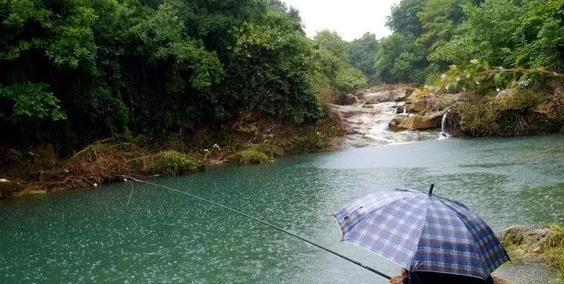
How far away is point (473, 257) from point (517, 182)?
32.7 ft

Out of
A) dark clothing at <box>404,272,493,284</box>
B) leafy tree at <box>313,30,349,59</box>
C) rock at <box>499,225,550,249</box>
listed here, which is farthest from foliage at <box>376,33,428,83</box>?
dark clothing at <box>404,272,493,284</box>

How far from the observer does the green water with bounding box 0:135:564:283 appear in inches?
321

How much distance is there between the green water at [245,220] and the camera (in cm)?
816

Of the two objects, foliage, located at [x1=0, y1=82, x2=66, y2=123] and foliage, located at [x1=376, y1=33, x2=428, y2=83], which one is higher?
foliage, located at [x1=376, y1=33, x2=428, y2=83]

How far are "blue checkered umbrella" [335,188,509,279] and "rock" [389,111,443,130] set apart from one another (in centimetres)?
2400

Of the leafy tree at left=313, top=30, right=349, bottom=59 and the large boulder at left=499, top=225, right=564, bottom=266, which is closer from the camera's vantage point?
the large boulder at left=499, top=225, right=564, bottom=266

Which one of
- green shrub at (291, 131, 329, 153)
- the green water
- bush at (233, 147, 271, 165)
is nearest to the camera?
the green water

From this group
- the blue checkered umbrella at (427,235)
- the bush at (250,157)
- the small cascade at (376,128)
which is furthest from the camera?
the small cascade at (376,128)

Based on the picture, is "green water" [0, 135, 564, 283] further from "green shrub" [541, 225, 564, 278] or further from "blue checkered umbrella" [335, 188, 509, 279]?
"blue checkered umbrella" [335, 188, 509, 279]

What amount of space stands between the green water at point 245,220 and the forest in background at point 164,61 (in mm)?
4041

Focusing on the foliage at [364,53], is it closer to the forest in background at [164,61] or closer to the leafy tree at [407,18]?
the leafy tree at [407,18]

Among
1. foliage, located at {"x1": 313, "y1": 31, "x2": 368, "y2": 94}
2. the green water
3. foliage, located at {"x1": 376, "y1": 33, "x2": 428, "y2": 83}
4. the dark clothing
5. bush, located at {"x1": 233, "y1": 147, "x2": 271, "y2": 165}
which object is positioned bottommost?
the green water

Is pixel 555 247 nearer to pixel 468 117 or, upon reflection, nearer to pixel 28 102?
pixel 28 102

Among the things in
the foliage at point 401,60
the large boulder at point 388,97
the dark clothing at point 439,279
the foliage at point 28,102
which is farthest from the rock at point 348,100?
the dark clothing at point 439,279
